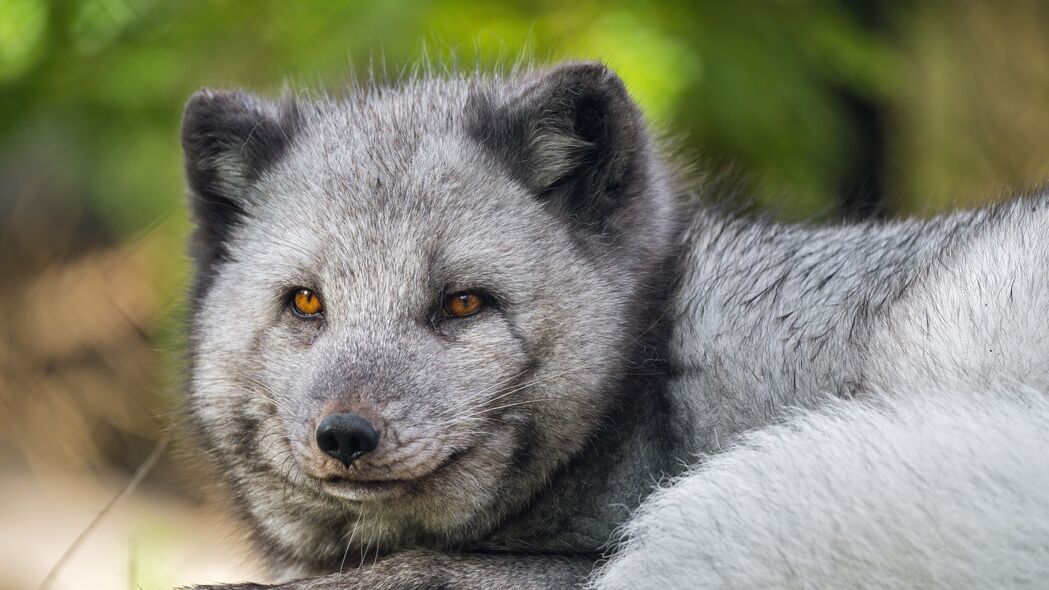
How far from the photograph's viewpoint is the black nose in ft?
10.2

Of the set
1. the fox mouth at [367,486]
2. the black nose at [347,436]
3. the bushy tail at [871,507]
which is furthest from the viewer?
the fox mouth at [367,486]

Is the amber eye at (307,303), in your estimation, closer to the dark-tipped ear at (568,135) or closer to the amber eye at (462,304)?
the amber eye at (462,304)

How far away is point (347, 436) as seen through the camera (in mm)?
3107

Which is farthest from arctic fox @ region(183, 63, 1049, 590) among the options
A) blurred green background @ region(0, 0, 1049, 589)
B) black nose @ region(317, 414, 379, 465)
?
blurred green background @ region(0, 0, 1049, 589)

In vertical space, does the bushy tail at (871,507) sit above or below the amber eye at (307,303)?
above

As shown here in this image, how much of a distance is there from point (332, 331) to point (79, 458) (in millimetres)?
4832

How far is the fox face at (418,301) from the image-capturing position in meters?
3.32

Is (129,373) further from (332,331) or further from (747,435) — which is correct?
(747,435)

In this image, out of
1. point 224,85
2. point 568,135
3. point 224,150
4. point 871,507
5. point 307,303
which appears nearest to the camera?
point 871,507

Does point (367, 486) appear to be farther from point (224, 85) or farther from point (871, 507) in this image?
point (224, 85)

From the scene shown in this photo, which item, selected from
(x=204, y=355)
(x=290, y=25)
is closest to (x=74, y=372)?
(x=290, y=25)

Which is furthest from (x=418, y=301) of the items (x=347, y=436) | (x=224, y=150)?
(x=224, y=150)

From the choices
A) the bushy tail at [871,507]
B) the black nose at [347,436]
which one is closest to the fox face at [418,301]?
the black nose at [347,436]

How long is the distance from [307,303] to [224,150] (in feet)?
2.77
